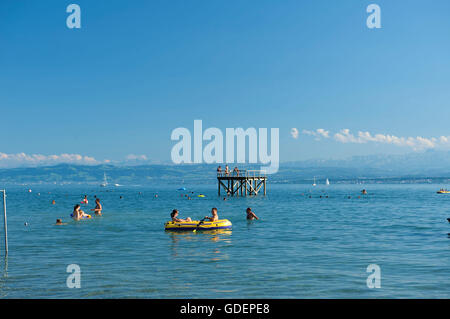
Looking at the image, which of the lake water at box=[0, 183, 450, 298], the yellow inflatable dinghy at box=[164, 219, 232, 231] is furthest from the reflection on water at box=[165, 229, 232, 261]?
the yellow inflatable dinghy at box=[164, 219, 232, 231]

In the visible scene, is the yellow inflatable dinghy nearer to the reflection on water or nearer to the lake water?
the reflection on water

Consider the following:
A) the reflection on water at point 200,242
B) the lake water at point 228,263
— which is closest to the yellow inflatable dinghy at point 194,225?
the reflection on water at point 200,242

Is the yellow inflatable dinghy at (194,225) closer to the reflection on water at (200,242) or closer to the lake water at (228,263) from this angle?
the reflection on water at (200,242)

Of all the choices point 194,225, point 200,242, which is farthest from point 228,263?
point 194,225

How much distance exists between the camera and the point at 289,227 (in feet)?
105

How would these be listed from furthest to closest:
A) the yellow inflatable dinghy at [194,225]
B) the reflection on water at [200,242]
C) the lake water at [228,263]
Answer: the yellow inflatable dinghy at [194,225] → the reflection on water at [200,242] → the lake water at [228,263]

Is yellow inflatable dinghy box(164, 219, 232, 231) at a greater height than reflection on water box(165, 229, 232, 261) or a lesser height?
greater

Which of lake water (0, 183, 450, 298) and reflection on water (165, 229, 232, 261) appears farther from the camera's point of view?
reflection on water (165, 229, 232, 261)

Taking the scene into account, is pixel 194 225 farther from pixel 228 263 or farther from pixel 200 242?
pixel 228 263

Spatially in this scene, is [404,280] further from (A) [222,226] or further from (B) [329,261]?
(A) [222,226]

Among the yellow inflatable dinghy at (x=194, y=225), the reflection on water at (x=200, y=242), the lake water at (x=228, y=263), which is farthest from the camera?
the yellow inflatable dinghy at (x=194, y=225)

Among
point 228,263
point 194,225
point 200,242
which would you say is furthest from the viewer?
point 194,225

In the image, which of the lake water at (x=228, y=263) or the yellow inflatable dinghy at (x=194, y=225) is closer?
the lake water at (x=228, y=263)
